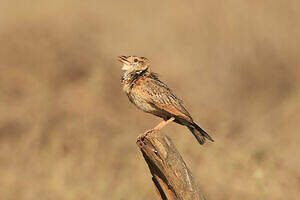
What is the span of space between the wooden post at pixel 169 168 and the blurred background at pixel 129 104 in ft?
14.5

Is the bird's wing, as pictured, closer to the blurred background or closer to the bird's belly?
the bird's belly

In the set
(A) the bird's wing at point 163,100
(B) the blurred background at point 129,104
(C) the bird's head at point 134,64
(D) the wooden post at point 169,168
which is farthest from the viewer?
(B) the blurred background at point 129,104

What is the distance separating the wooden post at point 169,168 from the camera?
5.16 m

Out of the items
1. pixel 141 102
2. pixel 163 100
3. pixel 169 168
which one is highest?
pixel 141 102

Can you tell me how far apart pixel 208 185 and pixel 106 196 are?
1.78 m

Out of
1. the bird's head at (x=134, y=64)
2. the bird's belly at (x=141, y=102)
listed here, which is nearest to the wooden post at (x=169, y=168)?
the bird's belly at (x=141, y=102)

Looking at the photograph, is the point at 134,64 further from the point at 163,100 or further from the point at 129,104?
the point at 129,104

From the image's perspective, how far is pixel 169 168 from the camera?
17.0 feet

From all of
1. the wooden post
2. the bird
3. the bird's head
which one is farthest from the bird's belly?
the wooden post

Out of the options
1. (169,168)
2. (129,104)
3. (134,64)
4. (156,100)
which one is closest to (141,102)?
(156,100)

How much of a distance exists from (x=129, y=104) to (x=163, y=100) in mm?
5659

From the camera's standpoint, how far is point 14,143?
10539 mm

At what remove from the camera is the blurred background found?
10.1m

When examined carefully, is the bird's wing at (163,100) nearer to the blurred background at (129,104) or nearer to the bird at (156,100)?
the bird at (156,100)
